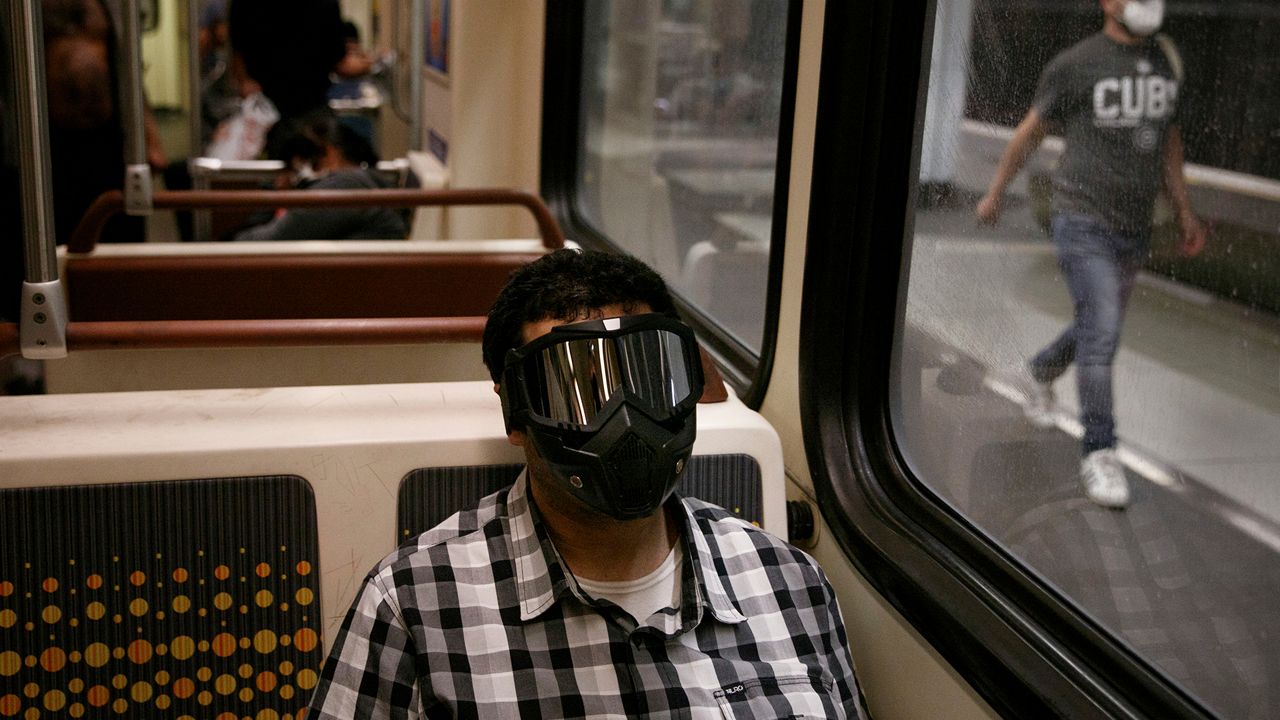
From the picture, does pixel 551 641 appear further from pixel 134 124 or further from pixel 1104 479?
pixel 134 124

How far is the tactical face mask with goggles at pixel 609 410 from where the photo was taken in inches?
49.6

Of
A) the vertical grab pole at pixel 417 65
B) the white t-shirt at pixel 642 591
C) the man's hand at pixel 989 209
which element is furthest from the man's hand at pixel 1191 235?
the vertical grab pole at pixel 417 65

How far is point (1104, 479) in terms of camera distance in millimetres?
1456

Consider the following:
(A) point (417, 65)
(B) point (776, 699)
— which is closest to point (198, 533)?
(B) point (776, 699)

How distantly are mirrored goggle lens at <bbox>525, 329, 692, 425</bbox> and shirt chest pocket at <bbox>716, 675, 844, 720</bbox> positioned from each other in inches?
12.4

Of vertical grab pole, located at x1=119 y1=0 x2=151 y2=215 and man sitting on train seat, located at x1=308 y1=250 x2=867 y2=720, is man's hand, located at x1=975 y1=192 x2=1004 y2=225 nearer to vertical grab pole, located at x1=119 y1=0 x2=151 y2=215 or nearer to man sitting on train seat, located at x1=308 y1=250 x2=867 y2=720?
man sitting on train seat, located at x1=308 y1=250 x2=867 y2=720

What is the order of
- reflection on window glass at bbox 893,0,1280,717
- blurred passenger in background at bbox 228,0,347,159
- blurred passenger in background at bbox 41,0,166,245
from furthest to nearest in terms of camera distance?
blurred passenger in background at bbox 228,0,347,159 < blurred passenger in background at bbox 41,0,166,245 < reflection on window glass at bbox 893,0,1280,717

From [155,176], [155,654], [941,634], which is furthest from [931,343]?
[155,176]

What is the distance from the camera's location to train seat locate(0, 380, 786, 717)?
143 centimetres

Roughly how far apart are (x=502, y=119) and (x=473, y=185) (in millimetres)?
287

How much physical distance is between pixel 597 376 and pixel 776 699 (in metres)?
0.41

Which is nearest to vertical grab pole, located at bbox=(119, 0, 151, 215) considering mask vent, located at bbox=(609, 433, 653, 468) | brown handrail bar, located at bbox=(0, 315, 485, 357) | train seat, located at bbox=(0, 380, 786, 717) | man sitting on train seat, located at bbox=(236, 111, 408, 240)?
man sitting on train seat, located at bbox=(236, 111, 408, 240)

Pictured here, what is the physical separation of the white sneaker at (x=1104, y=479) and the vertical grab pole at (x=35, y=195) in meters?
1.30

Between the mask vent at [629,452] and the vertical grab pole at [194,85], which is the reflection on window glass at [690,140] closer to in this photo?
the mask vent at [629,452]
